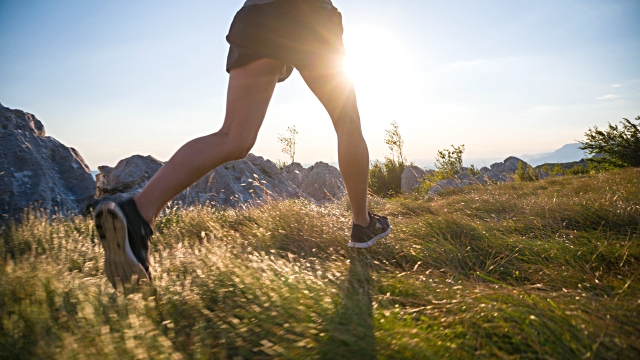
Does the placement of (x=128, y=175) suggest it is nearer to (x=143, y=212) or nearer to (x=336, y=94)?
(x=143, y=212)

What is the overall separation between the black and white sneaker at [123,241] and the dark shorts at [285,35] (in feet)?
2.91

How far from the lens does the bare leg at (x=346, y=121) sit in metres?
2.38

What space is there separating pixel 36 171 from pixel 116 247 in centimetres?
375

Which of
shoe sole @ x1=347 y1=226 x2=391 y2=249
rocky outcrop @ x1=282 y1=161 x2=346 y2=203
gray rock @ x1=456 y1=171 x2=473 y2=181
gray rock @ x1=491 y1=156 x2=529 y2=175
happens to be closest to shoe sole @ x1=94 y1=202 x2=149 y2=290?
→ shoe sole @ x1=347 y1=226 x2=391 y2=249

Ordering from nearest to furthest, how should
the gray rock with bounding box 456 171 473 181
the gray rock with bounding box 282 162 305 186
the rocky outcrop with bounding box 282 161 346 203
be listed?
the rocky outcrop with bounding box 282 161 346 203
the gray rock with bounding box 456 171 473 181
the gray rock with bounding box 282 162 305 186

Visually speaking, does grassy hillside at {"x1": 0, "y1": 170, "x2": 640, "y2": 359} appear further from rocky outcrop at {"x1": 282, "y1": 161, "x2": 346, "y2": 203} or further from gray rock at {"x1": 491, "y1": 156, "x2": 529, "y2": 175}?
gray rock at {"x1": 491, "y1": 156, "x2": 529, "y2": 175}

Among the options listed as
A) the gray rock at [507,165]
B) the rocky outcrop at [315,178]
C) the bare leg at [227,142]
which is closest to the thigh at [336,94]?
the bare leg at [227,142]

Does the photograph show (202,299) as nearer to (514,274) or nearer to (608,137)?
(514,274)

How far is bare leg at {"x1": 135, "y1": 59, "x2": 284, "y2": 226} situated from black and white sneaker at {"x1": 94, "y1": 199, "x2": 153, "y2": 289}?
0.24 ft

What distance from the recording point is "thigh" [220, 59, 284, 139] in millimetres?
2137

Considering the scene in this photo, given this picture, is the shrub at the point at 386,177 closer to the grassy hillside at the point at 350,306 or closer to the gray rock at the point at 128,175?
the gray rock at the point at 128,175

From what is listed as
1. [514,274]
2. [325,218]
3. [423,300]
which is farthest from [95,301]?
[325,218]

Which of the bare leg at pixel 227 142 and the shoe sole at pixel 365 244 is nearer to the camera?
the bare leg at pixel 227 142

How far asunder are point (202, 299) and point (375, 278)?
2.50 ft
